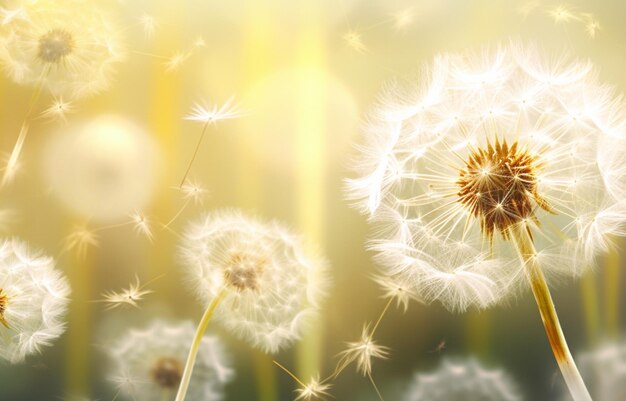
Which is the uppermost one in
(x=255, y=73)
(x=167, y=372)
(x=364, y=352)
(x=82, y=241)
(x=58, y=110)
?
(x=255, y=73)

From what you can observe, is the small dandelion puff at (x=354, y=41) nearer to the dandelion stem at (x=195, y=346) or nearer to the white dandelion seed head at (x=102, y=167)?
the white dandelion seed head at (x=102, y=167)

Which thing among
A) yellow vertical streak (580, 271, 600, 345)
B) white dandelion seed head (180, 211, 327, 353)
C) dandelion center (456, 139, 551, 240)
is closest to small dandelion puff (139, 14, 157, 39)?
white dandelion seed head (180, 211, 327, 353)

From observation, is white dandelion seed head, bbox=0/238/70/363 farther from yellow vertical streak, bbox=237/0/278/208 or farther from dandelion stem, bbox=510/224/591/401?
dandelion stem, bbox=510/224/591/401

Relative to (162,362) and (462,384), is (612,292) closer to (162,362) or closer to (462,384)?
(462,384)

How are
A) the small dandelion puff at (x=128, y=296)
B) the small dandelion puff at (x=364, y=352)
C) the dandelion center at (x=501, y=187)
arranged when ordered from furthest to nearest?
the small dandelion puff at (x=128, y=296)
the small dandelion puff at (x=364, y=352)
the dandelion center at (x=501, y=187)

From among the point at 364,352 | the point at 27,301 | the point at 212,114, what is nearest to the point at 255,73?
the point at 212,114

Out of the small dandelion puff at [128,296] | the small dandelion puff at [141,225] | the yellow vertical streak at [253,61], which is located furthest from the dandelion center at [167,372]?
the yellow vertical streak at [253,61]
